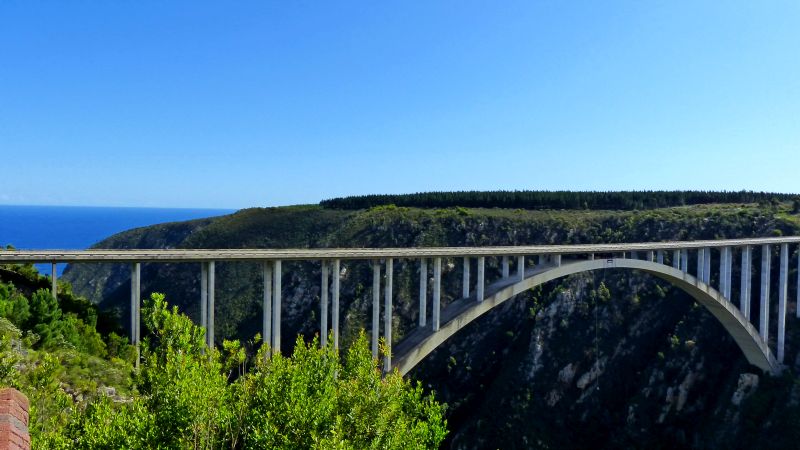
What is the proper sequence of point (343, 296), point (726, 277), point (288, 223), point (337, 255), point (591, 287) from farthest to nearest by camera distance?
point (288, 223)
point (343, 296)
point (591, 287)
point (726, 277)
point (337, 255)

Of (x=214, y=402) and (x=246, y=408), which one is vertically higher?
(x=214, y=402)

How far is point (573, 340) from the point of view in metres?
54.9

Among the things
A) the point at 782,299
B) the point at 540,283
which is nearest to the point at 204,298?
the point at 540,283

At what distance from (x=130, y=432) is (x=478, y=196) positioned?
281 ft

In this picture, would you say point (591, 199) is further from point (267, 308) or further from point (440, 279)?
point (267, 308)

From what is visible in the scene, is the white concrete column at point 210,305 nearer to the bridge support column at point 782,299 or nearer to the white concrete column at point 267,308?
the white concrete column at point 267,308

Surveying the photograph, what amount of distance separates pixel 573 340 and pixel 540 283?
921 inches

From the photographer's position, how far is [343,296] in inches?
2496

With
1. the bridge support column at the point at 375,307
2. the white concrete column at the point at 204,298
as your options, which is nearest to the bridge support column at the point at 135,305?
the white concrete column at the point at 204,298

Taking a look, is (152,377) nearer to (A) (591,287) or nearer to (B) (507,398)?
(B) (507,398)

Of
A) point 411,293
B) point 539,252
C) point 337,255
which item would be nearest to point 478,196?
point 411,293

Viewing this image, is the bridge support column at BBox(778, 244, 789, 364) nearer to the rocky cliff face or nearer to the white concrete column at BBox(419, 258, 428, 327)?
the rocky cliff face

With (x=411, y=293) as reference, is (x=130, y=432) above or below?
above

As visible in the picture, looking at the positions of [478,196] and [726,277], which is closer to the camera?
[726,277]
